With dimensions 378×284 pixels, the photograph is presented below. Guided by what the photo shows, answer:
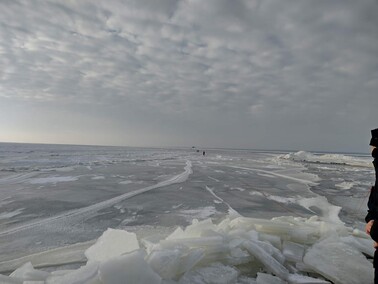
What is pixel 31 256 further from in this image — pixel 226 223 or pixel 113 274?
pixel 226 223

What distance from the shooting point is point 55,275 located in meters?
2.74

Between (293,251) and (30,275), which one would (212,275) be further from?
(30,275)

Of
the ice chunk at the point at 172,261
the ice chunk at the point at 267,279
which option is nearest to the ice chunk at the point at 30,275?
the ice chunk at the point at 172,261

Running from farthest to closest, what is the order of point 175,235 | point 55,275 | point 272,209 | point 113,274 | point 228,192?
point 228,192 → point 272,209 → point 175,235 → point 55,275 → point 113,274

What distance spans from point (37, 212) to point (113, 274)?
198 inches

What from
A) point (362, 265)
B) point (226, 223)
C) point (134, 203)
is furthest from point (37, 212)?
point (362, 265)

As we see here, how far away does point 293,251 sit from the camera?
3.58 meters

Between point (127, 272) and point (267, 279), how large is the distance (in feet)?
5.05

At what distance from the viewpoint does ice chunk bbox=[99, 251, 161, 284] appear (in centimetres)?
243

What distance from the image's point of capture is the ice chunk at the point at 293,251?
3441 mm

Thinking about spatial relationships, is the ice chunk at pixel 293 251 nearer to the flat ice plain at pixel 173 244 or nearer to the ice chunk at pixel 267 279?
the flat ice plain at pixel 173 244

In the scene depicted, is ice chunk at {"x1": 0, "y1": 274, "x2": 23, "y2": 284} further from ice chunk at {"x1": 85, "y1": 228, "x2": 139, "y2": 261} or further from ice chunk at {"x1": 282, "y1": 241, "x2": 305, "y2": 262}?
ice chunk at {"x1": 282, "y1": 241, "x2": 305, "y2": 262}

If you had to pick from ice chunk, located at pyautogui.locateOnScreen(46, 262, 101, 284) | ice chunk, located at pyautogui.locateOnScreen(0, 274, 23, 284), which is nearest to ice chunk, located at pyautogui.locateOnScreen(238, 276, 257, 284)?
ice chunk, located at pyautogui.locateOnScreen(46, 262, 101, 284)

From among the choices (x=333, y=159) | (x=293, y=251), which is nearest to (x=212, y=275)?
(x=293, y=251)
